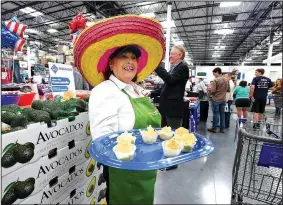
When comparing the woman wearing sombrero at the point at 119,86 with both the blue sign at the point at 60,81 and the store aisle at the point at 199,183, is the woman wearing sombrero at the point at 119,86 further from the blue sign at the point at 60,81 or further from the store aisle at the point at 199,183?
the store aisle at the point at 199,183

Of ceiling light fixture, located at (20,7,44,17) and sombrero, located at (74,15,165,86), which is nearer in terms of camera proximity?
sombrero, located at (74,15,165,86)

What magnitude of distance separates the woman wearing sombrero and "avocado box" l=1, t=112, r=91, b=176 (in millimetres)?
355

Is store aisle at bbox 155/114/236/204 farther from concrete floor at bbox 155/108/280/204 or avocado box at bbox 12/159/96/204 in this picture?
avocado box at bbox 12/159/96/204

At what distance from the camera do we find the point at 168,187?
2.73m

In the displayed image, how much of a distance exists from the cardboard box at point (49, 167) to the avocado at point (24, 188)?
0.04ft

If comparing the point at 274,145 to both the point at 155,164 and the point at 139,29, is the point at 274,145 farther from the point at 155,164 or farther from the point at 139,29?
the point at 139,29

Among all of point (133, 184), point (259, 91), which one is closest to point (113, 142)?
point (133, 184)

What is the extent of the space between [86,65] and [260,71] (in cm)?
653

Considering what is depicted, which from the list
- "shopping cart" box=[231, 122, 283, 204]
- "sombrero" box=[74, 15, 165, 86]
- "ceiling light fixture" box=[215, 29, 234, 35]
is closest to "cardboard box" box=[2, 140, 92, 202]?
"sombrero" box=[74, 15, 165, 86]


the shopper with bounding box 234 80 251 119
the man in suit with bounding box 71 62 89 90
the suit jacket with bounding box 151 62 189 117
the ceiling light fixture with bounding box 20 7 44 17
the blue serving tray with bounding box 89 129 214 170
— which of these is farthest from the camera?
the ceiling light fixture with bounding box 20 7 44 17

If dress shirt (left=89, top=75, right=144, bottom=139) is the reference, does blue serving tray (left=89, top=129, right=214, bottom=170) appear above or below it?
below

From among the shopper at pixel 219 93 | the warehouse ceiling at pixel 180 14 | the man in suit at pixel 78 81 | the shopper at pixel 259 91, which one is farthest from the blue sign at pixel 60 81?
the warehouse ceiling at pixel 180 14

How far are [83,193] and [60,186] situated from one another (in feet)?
1.24

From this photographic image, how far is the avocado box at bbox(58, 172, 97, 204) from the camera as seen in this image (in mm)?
1683
